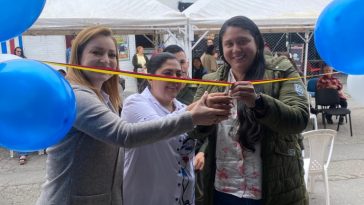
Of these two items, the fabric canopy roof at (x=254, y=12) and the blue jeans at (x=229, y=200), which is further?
the fabric canopy roof at (x=254, y=12)

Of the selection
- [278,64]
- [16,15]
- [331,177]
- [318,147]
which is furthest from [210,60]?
[16,15]

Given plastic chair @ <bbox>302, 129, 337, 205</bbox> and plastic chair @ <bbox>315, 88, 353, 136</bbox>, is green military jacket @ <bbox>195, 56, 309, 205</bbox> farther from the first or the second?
plastic chair @ <bbox>315, 88, 353, 136</bbox>

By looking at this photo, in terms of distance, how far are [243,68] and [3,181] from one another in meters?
4.64

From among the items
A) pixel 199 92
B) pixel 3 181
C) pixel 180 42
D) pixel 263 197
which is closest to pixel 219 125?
pixel 199 92

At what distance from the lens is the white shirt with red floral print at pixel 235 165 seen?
189cm

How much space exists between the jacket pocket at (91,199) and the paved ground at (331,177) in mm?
3254

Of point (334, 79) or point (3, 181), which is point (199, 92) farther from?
point (334, 79)

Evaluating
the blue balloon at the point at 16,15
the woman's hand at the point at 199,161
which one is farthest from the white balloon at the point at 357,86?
the blue balloon at the point at 16,15

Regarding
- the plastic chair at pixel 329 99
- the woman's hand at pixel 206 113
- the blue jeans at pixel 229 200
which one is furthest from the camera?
the plastic chair at pixel 329 99

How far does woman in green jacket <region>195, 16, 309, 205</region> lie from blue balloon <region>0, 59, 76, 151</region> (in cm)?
72

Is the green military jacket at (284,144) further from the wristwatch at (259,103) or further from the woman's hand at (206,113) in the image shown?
the woman's hand at (206,113)

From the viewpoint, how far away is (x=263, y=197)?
6.19ft

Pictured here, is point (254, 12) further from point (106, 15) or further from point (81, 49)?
point (81, 49)

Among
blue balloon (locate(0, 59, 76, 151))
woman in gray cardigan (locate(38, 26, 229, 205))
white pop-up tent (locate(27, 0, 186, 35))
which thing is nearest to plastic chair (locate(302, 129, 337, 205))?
woman in gray cardigan (locate(38, 26, 229, 205))
